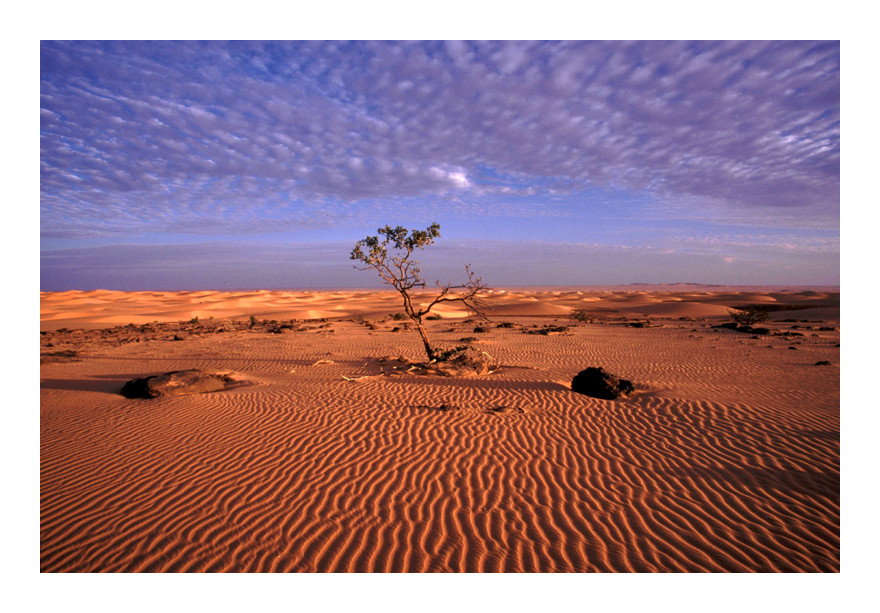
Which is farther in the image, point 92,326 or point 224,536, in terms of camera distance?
point 92,326

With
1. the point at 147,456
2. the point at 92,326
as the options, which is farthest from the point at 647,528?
the point at 92,326

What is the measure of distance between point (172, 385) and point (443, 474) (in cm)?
754

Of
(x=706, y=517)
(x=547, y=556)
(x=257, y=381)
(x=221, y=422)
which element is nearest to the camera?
(x=547, y=556)

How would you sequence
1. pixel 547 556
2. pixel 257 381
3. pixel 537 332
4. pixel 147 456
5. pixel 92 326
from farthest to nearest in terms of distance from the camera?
pixel 92 326 → pixel 537 332 → pixel 257 381 → pixel 147 456 → pixel 547 556

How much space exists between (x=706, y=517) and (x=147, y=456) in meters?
7.56

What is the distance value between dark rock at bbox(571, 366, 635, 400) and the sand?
1.01 ft

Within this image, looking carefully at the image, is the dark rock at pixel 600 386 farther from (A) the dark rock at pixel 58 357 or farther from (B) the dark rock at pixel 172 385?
(A) the dark rock at pixel 58 357

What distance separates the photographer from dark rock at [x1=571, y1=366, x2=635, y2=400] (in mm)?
9414

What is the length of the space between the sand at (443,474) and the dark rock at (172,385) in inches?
15.6

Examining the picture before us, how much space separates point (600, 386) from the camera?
9.55m

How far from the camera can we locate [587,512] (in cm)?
→ 455

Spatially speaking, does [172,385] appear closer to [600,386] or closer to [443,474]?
[443,474]

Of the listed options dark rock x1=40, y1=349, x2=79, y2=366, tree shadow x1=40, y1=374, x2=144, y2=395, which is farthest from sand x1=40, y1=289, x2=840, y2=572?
dark rock x1=40, y1=349, x2=79, y2=366

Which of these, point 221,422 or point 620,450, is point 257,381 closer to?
point 221,422
